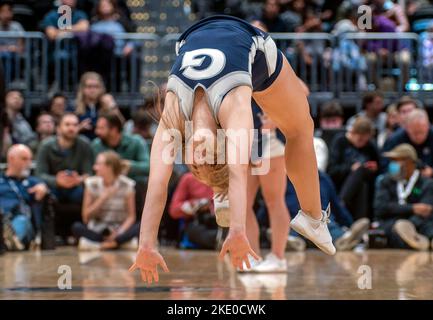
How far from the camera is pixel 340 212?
9617 millimetres

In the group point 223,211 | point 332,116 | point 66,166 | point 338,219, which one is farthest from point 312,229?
point 332,116

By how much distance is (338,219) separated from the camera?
31.8 feet

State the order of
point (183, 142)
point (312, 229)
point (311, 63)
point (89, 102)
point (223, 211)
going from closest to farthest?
point (183, 142) < point (223, 211) < point (312, 229) < point (89, 102) < point (311, 63)

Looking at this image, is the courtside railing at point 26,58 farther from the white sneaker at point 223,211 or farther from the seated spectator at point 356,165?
the white sneaker at point 223,211

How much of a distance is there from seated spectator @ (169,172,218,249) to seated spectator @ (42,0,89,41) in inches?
134

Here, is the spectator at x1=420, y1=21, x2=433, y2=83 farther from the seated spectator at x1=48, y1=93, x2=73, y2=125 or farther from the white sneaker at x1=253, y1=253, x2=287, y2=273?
the white sneaker at x1=253, y1=253, x2=287, y2=273

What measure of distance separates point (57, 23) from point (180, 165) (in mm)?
3503

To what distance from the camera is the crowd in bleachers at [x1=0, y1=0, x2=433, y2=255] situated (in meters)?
9.48

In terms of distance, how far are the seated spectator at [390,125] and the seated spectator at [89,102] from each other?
327cm

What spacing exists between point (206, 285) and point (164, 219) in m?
4.13

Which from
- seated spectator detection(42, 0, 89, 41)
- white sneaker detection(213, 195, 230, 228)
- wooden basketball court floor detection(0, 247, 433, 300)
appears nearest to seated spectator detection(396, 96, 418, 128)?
wooden basketball court floor detection(0, 247, 433, 300)

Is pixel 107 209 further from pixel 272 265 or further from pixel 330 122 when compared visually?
pixel 272 265

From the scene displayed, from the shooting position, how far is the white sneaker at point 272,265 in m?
7.02

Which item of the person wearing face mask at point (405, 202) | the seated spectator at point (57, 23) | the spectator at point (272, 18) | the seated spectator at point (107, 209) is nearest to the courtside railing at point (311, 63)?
the seated spectator at point (57, 23)
